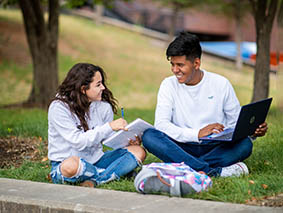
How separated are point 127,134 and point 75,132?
18.6 inches

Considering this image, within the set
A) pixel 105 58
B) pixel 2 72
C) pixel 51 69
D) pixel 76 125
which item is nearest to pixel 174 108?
pixel 76 125

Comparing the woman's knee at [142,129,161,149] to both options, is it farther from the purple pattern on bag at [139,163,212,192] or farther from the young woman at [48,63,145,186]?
the purple pattern on bag at [139,163,212,192]

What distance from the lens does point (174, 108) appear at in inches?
187

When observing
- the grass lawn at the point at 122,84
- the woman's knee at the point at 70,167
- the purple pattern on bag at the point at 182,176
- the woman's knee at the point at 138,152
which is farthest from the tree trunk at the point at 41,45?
the purple pattern on bag at the point at 182,176

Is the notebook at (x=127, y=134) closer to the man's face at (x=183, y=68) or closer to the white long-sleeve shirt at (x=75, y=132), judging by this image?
the white long-sleeve shirt at (x=75, y=132)

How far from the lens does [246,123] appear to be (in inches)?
167

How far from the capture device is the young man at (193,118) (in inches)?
177

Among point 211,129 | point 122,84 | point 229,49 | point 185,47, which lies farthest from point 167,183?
point 229,49

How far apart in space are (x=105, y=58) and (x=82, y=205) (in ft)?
60.4

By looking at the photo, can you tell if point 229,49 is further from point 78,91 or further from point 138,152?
point 78,91

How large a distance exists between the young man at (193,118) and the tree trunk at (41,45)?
21.7 feet

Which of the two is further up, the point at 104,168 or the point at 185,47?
the point at 185,47

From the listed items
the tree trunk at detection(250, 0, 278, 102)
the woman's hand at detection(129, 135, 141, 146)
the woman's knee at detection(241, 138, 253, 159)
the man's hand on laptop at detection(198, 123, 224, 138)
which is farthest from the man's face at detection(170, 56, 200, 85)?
the tree trunk at detection(250, 0, 278, 102)

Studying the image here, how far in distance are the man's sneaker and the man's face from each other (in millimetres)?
872
